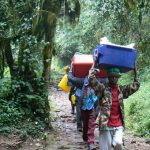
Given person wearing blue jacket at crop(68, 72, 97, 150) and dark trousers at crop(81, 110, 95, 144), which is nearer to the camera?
dark trousers at crop(81, 110, 95, 144)

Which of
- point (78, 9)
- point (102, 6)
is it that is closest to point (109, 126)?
→ point (78, 9)

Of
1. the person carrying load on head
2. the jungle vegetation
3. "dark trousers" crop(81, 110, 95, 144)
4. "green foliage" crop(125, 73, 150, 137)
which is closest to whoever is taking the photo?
the person carrying load on head

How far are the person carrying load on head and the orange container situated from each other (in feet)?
6.31

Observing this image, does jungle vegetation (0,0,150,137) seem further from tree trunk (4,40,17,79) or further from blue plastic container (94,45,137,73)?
blue plastic container (94,45,137,73)

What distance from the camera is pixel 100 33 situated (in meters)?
22.8

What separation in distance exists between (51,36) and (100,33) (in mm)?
12671

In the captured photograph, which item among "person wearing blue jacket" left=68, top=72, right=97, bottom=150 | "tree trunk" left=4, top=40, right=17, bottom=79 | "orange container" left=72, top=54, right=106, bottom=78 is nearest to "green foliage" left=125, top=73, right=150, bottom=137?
"person wearing blue jacket" left=68, top=72, right=97, bottom=150

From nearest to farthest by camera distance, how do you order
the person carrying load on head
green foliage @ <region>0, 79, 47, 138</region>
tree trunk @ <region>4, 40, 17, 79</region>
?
1. the person carrying load on head
2. green foliage @ <region>0, 79, 47, 138</region>
3. tree trunk @ <region>4, 40, 17, 79</region>

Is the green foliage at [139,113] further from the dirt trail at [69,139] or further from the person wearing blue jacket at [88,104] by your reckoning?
the person wearing blue jacket at [88,104]

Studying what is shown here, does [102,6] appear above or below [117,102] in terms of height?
above

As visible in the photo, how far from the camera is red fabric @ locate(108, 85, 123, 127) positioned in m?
6.39

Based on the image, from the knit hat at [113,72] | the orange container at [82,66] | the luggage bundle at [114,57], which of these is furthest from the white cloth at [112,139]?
the orange container at [82,66]

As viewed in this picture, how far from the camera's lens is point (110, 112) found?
20.9 feet

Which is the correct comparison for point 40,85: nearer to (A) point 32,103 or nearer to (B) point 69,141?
(A) point 32,103
